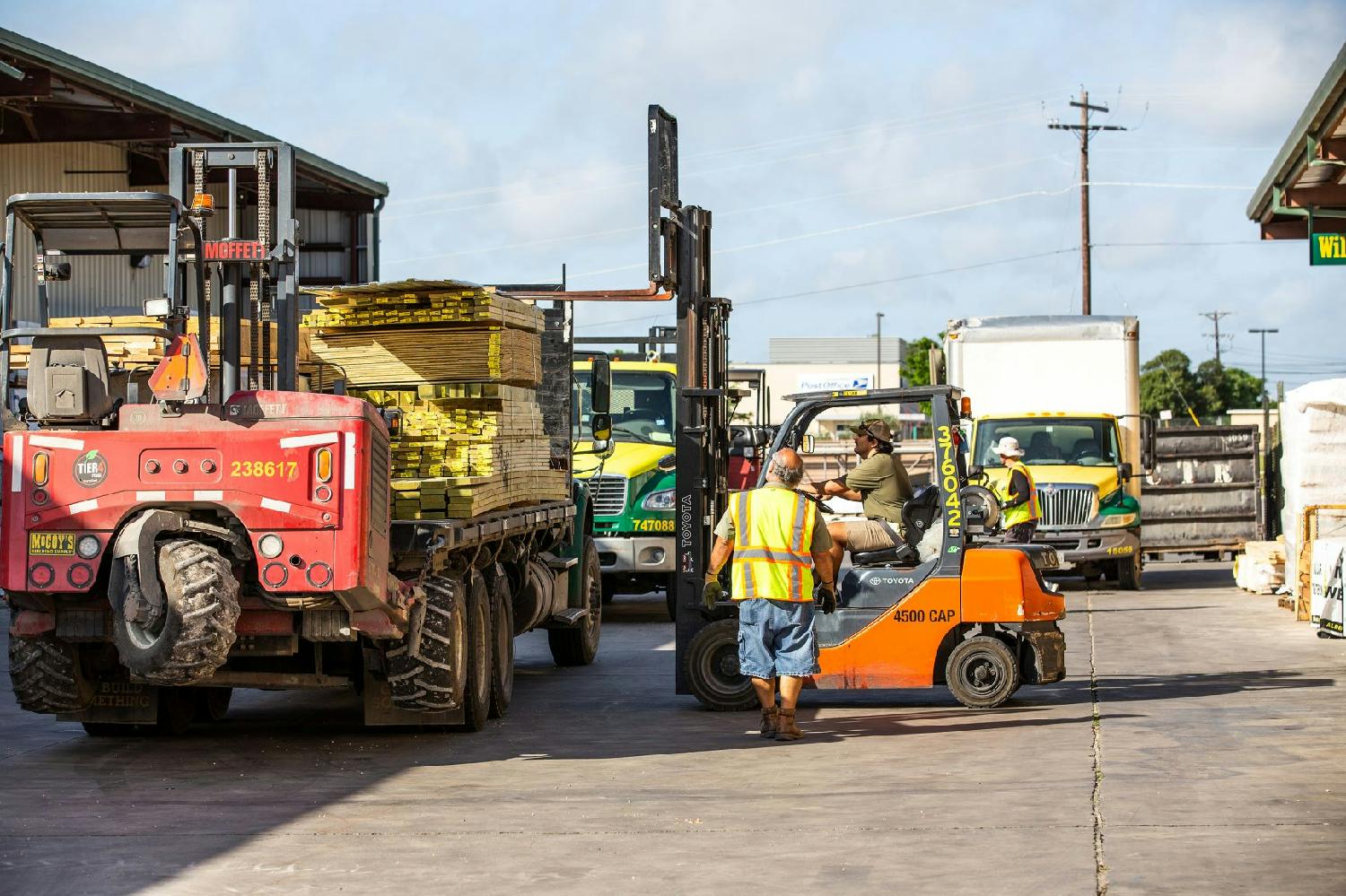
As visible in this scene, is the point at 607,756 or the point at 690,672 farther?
the point at 690,672

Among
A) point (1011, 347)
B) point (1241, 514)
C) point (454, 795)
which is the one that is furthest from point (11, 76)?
point (1241, 514)

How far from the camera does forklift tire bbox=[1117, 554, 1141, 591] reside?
2536 centimetres

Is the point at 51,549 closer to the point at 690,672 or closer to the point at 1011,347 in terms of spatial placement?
the point at 690,672

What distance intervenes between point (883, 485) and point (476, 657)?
10.3 ft

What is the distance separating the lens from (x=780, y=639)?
11375 millimetres

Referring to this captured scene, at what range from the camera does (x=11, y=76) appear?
928 inches

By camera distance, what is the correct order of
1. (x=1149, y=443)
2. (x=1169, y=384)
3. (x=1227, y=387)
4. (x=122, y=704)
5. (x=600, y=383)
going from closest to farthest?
(x=122, y=704)
(x=600, y=383)
(x=1149, y=443)
(x=1169, y=384)
(x=1227, y=387)

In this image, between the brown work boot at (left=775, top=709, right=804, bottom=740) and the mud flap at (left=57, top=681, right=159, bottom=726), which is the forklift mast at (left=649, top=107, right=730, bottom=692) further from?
the mud flap at (left=57, top=681, right=159, bottom=726)

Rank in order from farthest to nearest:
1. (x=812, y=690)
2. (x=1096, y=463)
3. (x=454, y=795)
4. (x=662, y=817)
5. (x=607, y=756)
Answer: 1. (x=1096, y=463)
2. (x=812, y=690)
3. (x=607, y=756)
4. (x=454, y=795)
5. (x=662, y=817)

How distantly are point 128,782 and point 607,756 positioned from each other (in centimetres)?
271

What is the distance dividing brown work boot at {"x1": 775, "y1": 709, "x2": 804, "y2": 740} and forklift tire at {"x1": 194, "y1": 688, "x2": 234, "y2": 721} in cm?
369

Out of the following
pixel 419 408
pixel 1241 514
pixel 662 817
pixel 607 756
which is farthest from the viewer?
pixel 1241 514

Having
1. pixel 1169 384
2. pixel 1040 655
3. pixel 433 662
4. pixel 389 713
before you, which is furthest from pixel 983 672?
pixel 1169 384

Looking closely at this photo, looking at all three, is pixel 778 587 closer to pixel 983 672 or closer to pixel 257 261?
pixel 983 672
